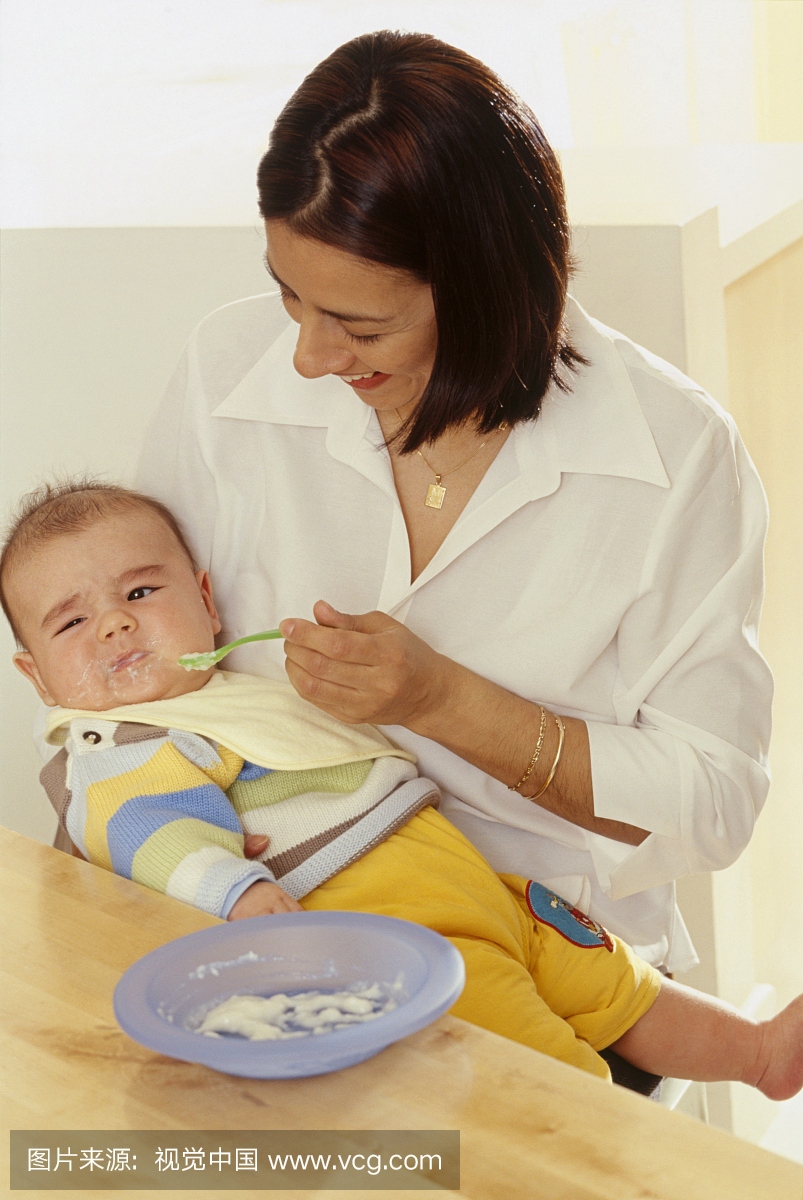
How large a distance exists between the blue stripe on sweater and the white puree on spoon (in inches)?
14.1

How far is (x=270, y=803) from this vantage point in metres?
1.31

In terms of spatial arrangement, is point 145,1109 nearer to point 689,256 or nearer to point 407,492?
point 407,492

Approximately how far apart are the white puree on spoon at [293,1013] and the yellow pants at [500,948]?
1.10 feet

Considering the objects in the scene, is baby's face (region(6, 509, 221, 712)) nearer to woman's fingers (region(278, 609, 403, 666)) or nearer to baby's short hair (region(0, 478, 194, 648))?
baby's short hair (region(0, 478, 194, 648))

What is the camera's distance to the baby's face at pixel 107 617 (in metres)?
1.35

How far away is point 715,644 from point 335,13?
2.46m

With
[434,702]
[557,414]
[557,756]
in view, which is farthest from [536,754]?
[557,414]

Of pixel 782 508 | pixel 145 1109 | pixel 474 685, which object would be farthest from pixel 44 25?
pixel 145 1109

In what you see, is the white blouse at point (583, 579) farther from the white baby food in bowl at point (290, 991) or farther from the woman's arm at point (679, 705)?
the white baby food in bowl at point (290, 991)

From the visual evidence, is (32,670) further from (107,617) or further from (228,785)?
(228,785)

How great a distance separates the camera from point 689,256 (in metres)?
1.86

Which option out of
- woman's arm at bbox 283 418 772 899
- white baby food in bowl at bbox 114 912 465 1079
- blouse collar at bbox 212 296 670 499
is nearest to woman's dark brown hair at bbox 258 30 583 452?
blouse collar at bbox 212 296 670 499

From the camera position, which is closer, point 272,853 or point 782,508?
point 272,853

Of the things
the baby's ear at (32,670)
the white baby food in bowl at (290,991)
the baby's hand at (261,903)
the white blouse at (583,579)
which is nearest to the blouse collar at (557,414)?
the white blouse at (583,579)
